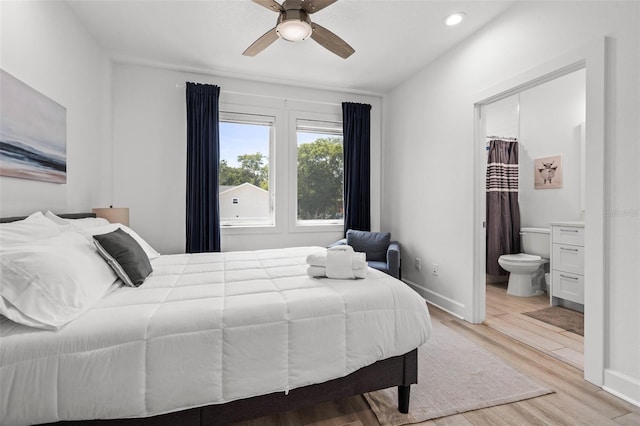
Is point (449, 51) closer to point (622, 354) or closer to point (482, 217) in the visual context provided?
point (482, 217)

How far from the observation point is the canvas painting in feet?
5.93

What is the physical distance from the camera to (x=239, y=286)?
1.72 m

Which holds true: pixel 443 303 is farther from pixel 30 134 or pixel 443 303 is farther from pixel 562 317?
pixel 30 134

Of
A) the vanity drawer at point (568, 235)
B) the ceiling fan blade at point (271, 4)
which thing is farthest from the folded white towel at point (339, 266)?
the vanity drawer at point (568, 235)

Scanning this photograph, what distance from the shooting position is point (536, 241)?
4.00 metres

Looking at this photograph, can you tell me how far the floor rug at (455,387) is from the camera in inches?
67.4

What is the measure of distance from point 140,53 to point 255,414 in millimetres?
3609

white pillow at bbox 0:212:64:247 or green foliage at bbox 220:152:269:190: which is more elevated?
green foliage at bbox 220:152:269:190

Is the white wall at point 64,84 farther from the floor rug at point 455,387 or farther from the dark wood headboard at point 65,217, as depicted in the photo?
the floor rug at point 455,387

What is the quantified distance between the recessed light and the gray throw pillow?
2.28 meters

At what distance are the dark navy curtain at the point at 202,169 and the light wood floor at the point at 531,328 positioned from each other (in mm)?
3144

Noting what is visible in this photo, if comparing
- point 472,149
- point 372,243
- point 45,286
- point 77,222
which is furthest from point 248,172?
point 45,286

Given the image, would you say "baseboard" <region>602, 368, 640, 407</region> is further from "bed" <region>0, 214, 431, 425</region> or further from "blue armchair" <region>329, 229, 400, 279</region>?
"blue armchair" <region>329, 229, 400, 279</region>

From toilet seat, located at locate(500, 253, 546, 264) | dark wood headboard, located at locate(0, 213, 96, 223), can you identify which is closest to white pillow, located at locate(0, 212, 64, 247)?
dark wood headboard, located at locate(0, 213, 96, 223)
